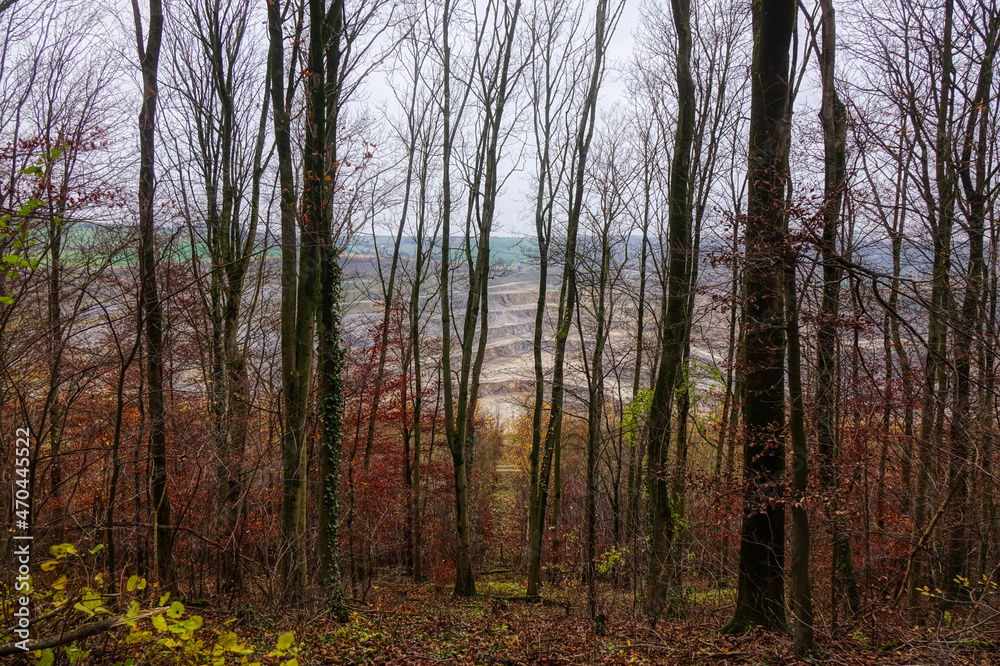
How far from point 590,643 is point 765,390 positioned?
3.05 metres

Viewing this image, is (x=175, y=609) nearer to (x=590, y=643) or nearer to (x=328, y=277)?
(x=590, y=643)

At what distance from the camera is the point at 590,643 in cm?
530

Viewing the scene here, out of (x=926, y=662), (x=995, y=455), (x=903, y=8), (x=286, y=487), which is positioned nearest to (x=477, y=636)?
(x=286, y=487)

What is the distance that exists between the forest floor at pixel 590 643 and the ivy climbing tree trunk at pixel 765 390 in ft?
1.41

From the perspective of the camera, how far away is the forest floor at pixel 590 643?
4509 mm

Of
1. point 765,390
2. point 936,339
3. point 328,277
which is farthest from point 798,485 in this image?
point 328,277

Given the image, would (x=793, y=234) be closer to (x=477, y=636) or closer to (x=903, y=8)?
(x=477, y=636)

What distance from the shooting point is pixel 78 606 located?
7.16 ft

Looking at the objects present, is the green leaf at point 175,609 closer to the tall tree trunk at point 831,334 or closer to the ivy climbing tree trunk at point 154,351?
the ivy climbing tree trunk at point 154,351

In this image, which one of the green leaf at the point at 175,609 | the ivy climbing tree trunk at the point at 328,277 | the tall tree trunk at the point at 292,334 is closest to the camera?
the green leaf at the point at 175,609

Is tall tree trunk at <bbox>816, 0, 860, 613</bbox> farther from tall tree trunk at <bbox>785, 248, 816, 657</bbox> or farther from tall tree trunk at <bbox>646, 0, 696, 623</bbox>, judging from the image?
tall tree trunk at <bbox>646, 0, 696, 623</bbox>

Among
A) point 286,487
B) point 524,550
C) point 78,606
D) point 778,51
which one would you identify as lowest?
point 524,550

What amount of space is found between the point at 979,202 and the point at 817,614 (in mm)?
6067

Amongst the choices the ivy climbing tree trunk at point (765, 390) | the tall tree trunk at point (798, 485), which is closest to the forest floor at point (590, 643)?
the ivy climbing tree trunk at point (765, 390)
